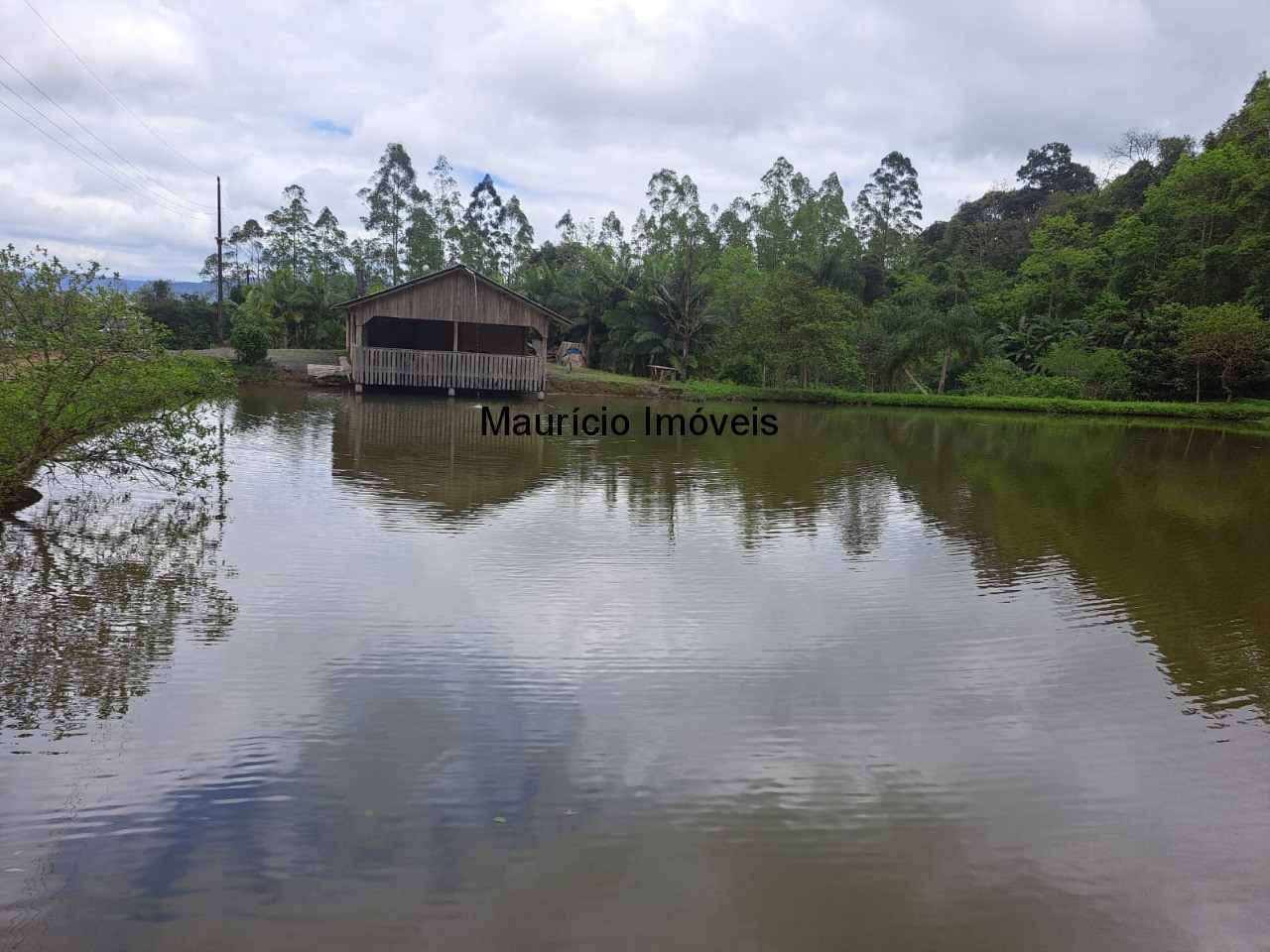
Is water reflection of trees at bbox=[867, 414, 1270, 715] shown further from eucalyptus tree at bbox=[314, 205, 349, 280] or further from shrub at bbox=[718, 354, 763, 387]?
eucalyptus tree at bbox=[314, 205, 349, 280]

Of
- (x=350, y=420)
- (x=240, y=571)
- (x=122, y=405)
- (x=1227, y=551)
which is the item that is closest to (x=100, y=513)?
(x=122, y=405)

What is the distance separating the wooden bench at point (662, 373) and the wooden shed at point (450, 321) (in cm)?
848

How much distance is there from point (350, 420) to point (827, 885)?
16.4 m

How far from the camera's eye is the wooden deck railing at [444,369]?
24.8 m

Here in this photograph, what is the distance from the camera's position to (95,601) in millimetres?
6047

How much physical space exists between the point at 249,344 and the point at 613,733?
25.4 m

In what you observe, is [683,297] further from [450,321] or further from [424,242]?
[424,242]

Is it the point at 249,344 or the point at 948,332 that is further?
the point at 948,332

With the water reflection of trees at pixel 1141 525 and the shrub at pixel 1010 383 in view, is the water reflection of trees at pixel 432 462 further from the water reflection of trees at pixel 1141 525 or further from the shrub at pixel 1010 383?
the shrub at pixel 1010 383

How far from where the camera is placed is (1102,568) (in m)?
8.33

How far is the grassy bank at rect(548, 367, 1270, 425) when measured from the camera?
2989cm

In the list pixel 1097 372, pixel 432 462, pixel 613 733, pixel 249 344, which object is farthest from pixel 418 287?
pixel 1097 372

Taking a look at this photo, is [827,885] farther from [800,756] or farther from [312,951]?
[312,951]

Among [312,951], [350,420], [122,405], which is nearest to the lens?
[312,951]
